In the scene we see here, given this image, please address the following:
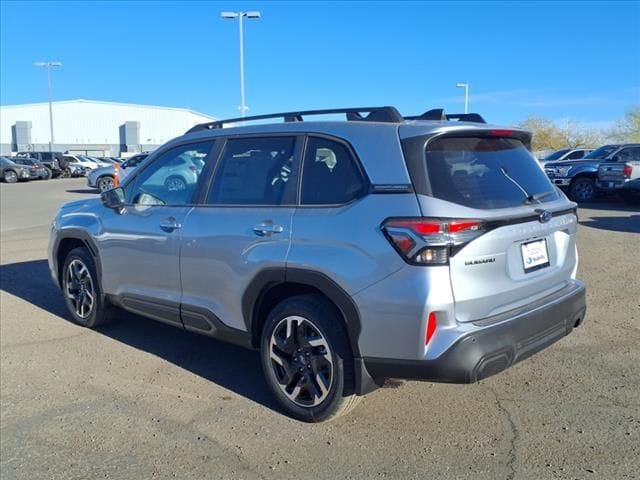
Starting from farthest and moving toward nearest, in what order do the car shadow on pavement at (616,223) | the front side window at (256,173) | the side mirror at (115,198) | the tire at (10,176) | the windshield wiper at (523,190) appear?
1. the tire at (10,176)
2. the car shadow on pavement at (616,223)
3. the side mirror at (115,198)
4. the front side window at (256,173)
5. the windshield wiper at (523,190)

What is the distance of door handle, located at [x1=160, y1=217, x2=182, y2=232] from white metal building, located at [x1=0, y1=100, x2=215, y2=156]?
78.9m

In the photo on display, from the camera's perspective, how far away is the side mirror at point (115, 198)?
4785 mm

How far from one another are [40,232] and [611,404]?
1130 cm

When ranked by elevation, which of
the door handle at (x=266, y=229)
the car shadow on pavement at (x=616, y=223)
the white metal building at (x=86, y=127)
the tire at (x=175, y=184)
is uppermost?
the white metal building at (x=86, y=127)

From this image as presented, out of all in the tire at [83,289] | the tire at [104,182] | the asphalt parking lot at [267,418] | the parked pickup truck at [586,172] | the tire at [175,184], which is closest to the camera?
the asphalt parking lot at [267,418]

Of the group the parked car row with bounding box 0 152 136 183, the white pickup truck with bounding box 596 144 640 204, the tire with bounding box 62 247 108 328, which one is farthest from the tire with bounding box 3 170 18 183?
the tire with bounding box 62 247 108 328

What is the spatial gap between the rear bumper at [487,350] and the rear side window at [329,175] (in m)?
0.96

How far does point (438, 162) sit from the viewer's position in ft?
10.3

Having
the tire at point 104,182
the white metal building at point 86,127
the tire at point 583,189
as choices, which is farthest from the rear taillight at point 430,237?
the white metal building at point 86,127

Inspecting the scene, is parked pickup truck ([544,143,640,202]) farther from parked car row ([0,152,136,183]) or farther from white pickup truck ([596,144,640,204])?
parked car row ([0,152,136,183])

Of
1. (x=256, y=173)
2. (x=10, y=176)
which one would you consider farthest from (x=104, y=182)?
(x=256, y=173)

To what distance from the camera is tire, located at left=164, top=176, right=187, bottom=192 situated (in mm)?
4366

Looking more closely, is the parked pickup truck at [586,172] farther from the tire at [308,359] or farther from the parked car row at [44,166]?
the parked car row at [44,166]

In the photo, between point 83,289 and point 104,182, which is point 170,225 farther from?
point 104,182
